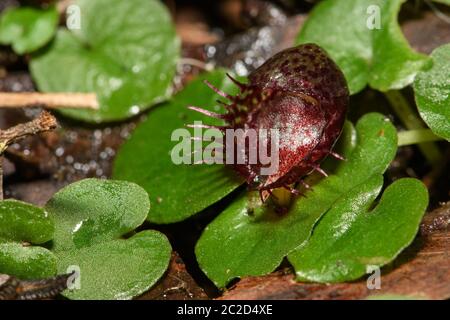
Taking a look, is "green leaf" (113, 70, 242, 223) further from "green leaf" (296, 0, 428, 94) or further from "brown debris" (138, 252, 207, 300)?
"green leaf" (296, 0, 428, 94)

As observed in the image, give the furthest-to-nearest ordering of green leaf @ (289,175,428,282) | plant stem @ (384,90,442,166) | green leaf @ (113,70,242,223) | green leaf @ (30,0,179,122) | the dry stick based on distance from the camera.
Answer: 1. green leaf @ (30,0,179,122)
2. plant stem @ (384,90,442,166)
3. green leaf @ (113,70,242,223)
4. the dry stick
5. green leaf @ (289,175,428,282)

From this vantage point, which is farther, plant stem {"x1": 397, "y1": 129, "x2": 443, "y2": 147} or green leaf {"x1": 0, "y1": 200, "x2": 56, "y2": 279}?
plant stem {"x1": 397, "y1": 129, "x2": 443, "y2": 147}

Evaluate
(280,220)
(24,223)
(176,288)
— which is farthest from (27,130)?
(280,220)

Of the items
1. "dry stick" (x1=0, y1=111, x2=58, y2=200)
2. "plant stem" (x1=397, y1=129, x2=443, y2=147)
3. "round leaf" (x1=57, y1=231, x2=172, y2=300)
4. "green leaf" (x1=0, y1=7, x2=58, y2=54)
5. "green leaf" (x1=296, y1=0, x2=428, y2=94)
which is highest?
"green leaf" (x1=296, y1=0, x2=428, y2=94)

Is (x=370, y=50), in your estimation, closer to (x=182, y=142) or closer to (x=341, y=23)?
(x=341, y=23)

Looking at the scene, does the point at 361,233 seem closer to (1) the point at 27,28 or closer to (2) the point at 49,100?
(2) the point at 49,100

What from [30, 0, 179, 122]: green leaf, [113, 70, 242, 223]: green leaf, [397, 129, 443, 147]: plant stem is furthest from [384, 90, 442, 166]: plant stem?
[30, 0, 179, 122]: green leaf
